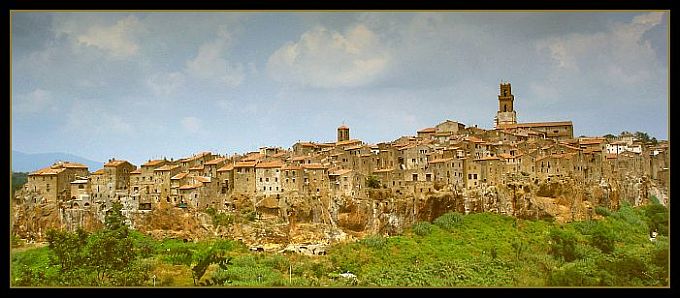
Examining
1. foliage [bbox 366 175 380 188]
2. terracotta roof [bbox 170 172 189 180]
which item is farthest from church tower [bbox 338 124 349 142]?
terracotta roof [bbox 170 172 189 180]

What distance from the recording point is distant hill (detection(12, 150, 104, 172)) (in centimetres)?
950

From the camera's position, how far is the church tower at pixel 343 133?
11141 millimetres

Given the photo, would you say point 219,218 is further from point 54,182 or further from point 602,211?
point 602,211

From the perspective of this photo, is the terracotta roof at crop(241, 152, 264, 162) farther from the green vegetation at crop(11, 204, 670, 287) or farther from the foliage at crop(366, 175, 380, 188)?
the foliage at crop(366, 175, 380, 188)

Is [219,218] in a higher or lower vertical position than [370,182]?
lower

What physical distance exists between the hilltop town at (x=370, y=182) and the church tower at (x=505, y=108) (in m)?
0.03

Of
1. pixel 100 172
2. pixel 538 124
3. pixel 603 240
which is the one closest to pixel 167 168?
pixel 100 172

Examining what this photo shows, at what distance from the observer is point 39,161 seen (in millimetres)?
10438

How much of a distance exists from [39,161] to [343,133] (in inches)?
197

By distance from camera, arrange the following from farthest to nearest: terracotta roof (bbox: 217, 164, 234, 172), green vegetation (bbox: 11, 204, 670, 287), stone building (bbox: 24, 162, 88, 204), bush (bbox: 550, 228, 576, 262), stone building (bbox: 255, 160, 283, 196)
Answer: terracotta roof (bbox: 217, 164, 234, 172) < stone building (bbox: 255, 160, 283, 196) < stone building (bbox: 24, 162, 88, 204) < bush (bbox: 550, 228, 576, 262) < green vegetation (bbox: 11, 204, 670, 287)

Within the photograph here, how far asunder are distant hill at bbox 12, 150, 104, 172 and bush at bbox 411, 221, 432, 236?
217 inches

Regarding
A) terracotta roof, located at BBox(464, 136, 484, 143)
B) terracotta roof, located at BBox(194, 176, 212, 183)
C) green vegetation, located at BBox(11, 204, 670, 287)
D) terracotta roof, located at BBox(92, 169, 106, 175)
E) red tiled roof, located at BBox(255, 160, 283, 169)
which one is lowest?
green vegetation, located at BBox(11, 204, 670, 287)

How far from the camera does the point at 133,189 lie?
11.9 metres

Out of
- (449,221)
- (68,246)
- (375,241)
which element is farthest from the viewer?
(449,221)
